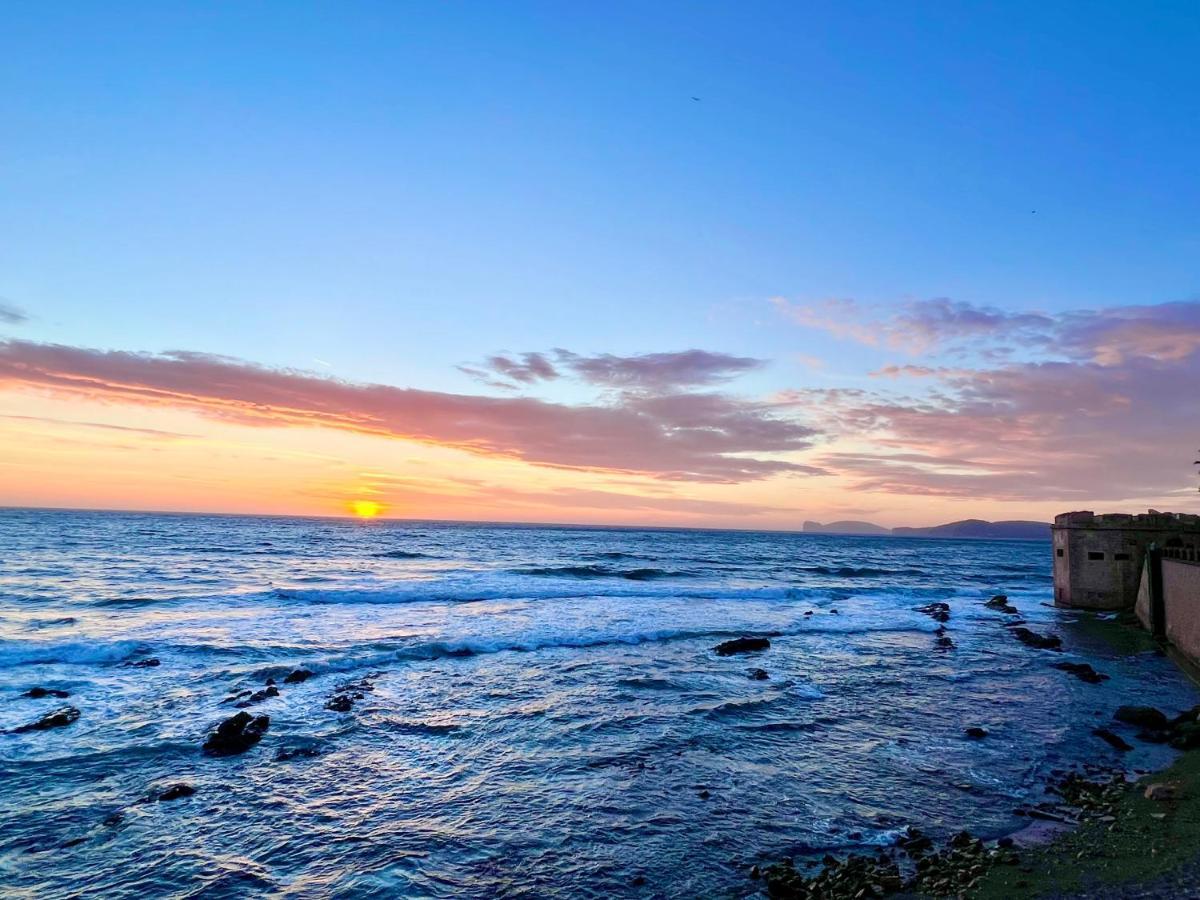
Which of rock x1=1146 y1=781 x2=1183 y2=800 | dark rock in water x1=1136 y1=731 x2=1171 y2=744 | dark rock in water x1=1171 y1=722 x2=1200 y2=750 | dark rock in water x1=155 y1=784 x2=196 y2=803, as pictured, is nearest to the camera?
rock x1=1146 y1=781 x2=1183 y2=800

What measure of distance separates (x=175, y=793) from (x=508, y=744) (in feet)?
22.3

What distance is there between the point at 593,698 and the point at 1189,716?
15871 mm

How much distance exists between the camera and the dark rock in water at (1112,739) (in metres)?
15.4

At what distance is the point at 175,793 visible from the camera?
12648 millimetres

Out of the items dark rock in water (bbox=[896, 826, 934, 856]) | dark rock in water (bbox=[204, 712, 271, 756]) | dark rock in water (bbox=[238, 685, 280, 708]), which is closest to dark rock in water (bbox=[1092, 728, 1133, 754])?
dark rock in water (bbox=[896, 826, 934, 856])

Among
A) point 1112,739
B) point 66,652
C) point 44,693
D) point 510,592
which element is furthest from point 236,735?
point 510,592

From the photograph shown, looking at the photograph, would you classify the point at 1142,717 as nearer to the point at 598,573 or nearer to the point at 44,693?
the point at 44,693

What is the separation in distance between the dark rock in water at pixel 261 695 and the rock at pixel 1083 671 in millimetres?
26867

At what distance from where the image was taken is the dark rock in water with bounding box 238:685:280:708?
735 inches

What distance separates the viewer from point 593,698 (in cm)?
2009

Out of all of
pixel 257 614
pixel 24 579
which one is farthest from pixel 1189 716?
pixel 24 579

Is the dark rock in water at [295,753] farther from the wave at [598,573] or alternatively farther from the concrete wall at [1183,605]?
the wave at [598,573]

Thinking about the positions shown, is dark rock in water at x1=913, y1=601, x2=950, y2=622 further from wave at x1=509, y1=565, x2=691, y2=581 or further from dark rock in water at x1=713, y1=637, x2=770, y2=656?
wave at x1=509, y1=565, x2=691, y2=581

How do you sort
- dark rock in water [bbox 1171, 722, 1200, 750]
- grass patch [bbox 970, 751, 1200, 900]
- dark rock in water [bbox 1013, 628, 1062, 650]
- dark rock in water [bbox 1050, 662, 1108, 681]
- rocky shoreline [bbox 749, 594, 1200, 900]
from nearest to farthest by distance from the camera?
1. grass patch [bbox 970, 751, 1200, 900]
2. rocky shoreline [bbox 749, 594, 1200, 900]
3. dark rock in water [bbox 1171, 722, 1200, 750]
4. dark rock in water [bbox 1050, 662, 1108, 681]
5. dark rock in water [bbox 1013, 628, 1062, 650]
